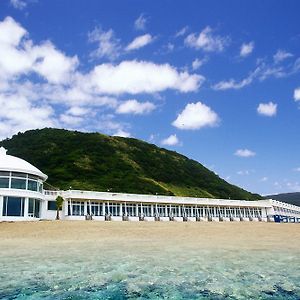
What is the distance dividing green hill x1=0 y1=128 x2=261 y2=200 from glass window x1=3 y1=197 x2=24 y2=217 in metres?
46.9

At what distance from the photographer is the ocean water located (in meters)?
10.9

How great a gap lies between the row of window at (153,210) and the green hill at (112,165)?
83.8 ft

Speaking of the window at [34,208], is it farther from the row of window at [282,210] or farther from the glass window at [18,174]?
the row of window at [282,210]

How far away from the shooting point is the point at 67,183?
99.3 meters

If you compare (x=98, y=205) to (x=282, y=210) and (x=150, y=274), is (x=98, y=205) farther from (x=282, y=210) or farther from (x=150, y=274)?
(x=282, y=210)

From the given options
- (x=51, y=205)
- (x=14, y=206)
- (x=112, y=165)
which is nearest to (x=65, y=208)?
(x=51, y=205)

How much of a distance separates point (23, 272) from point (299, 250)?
14852 mm

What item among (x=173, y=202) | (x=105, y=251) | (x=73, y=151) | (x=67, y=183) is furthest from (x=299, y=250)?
(x=73, y=151)

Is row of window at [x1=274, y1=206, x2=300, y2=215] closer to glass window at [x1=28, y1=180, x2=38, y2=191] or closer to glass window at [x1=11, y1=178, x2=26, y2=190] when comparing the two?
glass window at [x1=28, y1=180, x2=38, y2=191]

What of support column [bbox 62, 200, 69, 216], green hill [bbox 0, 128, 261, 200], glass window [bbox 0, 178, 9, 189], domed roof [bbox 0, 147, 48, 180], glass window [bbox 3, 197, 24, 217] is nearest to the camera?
glass window [bbox 3, 197, 24, 217]

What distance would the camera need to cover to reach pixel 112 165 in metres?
125

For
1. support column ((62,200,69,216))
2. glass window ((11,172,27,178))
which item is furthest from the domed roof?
support column ((62,200,69,216))

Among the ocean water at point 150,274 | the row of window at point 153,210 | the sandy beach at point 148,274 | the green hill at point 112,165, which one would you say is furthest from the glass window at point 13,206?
the green hill at point 112,165

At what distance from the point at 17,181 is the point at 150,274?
36162mm
